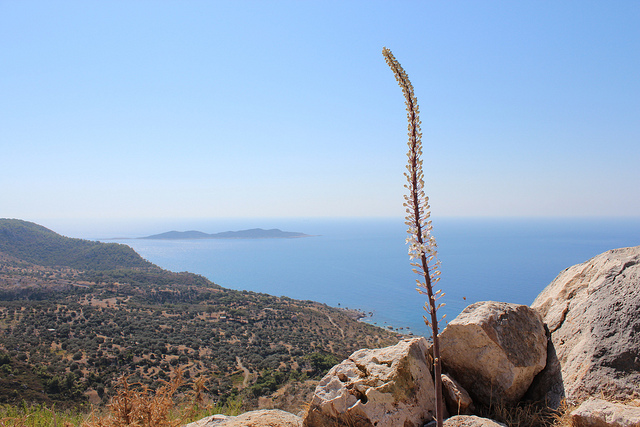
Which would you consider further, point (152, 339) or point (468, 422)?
point (152, 339)

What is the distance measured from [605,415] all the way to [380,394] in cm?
208

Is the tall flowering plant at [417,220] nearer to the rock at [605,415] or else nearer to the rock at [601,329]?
the rock at [605,415]

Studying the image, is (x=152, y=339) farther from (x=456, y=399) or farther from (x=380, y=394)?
(x=456, y=399)

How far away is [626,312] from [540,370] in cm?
126

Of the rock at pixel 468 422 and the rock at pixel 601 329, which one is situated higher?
the rock at pixel 601 329

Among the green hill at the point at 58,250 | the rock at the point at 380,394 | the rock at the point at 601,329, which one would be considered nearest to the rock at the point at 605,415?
the rock at the point at 601,329

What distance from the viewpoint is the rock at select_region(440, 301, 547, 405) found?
166 inches

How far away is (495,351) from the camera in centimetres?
425

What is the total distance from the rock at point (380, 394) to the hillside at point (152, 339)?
466cm

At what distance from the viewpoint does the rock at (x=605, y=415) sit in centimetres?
288

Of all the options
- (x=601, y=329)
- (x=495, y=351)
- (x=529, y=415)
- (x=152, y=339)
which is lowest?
(x=152, y=339)

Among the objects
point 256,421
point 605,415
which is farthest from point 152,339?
point 605,415

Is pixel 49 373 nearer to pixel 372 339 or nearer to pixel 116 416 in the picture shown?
pixel 116 416

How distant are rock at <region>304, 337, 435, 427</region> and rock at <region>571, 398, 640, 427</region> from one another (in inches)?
55.0
